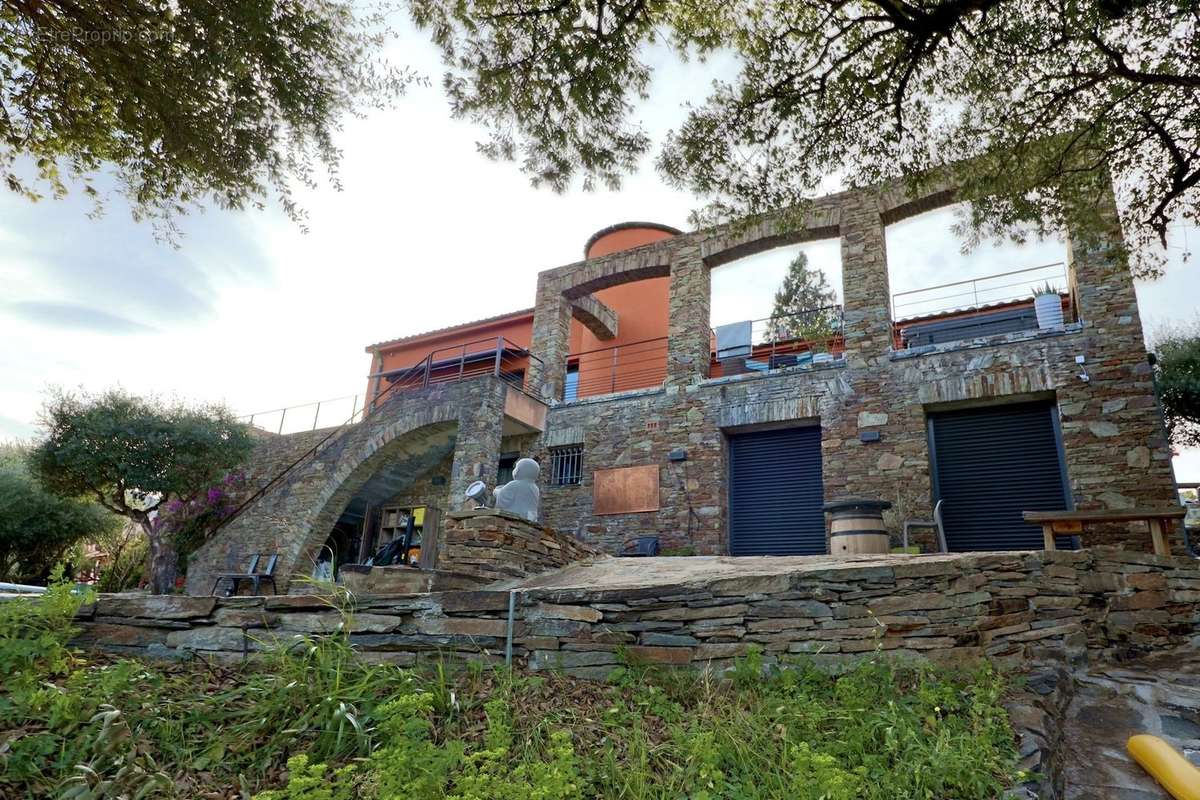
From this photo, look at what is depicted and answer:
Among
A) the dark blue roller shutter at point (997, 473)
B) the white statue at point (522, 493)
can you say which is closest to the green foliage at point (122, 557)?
the white statue at point (522, 493)

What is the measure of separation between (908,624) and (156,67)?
254 inches

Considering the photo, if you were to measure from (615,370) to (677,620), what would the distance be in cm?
915

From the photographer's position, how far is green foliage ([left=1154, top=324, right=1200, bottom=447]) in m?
10.3

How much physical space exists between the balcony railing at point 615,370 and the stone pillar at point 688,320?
0.99 metres

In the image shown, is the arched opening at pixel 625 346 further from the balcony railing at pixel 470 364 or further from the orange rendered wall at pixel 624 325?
the balcony railing at pixel 470 364

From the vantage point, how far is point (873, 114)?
5.95 metres

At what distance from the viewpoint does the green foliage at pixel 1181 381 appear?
10289 mm

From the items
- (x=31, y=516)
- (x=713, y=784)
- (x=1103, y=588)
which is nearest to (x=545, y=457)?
(x=1103, y=588)

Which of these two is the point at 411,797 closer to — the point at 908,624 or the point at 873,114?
the point at 908,624

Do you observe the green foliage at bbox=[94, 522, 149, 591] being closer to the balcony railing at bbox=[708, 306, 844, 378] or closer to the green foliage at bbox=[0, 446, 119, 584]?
the green foliage at bbox=[0, 446, 119, 584]

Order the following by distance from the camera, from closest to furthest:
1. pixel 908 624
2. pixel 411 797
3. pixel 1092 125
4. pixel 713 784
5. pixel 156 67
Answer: pixel 411 797, pixel 713 784, pixel 908 624, pixel 156 67, pixel 1092 125

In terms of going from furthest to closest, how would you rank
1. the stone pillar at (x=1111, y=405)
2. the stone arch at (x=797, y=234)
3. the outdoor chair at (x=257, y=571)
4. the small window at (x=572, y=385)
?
1. the small window at (x=572, y=385)
2. the outdoor chair at (x=257, y=571)
3. the stone arch at (x=797, y=234)
4. the stone pillar at (x=1111, y=405)

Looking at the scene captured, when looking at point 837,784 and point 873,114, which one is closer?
point 837,784

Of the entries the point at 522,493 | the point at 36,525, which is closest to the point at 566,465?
the point at 522,493
